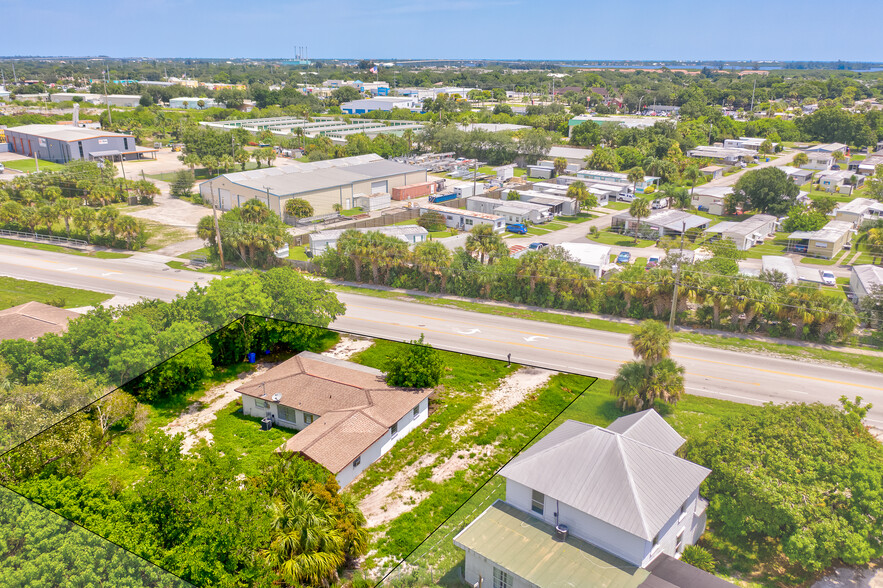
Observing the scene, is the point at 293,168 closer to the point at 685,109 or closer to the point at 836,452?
the point at 836,452

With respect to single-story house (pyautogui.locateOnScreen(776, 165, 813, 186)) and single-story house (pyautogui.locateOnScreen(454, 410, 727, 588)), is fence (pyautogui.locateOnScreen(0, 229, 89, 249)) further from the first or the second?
single-story house (pyautogui.locateOnScreen(776, 165, 813, 186))

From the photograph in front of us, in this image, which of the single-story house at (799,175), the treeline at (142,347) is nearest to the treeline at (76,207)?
the treeline at (142,347)

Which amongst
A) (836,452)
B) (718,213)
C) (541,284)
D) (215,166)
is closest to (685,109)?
(718,213)

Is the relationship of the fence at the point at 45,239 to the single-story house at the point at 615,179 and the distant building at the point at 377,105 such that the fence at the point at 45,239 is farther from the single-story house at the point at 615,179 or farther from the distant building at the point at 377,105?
the distant building at the point at 377,105

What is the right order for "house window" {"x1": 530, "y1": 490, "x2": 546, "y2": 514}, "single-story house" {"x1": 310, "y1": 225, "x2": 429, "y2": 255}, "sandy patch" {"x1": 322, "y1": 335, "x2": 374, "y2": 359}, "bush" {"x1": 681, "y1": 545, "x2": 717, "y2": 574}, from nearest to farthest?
1. "house window" {"x1": 530, "y1": 490, "x2": 546, "y2": 514}
2. "bush" {"x1": 681, "y1": 545, "x2": 717, "y2": 574}
3. "sandy patch" {"x1": 322, "y1": 335, "x2": 374, "y2": 359}
4. "single-story house" {"x1": 310, "y1": 225, "x2": 429, "y2": 255}

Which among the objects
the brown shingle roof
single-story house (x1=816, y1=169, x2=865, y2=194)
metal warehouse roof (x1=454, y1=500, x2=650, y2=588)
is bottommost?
metal warehouse roof (x1=454, y1=500, x2=650, y2=588)

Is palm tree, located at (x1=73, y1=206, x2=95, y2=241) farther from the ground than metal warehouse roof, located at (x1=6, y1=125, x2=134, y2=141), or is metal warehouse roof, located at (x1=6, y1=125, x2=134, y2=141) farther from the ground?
metal warehouse roof, located at (x1=6, y1=125, x2=134, y2=141)

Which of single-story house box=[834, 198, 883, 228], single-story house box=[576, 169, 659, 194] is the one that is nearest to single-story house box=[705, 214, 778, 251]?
single-story house box=[834, 198, 883, 228]
